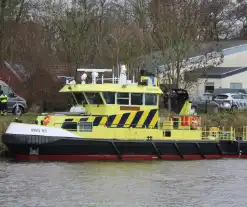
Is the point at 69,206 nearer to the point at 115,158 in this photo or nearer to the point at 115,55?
the point at 115,158

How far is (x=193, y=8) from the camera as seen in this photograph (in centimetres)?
4644

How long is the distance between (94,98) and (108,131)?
1.53 m

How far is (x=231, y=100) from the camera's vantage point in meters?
50.7

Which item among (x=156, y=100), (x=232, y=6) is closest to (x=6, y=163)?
(x=156, y=100)

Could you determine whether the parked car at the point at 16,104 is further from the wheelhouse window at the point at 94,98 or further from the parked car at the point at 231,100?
the parked car at the point at 231,100

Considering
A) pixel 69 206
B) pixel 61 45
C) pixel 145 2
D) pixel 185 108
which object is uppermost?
pixel 145 2

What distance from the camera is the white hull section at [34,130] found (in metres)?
31.9

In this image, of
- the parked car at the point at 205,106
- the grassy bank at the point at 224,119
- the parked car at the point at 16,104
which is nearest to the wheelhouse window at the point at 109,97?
the grassy bank at the point at 224,119

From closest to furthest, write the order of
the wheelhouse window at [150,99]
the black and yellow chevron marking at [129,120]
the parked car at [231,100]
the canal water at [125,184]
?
the canal water at [125,184] < the black and yellow chevron marking at [129,120] < the wheelhouse window at [150,99] < the parked car at [231,100]

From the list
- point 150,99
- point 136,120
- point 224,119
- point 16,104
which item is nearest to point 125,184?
point 136,120

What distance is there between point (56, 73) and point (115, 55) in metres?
4.06

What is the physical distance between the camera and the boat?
105 feet

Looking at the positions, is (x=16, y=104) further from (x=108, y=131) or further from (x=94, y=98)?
(x=108, y=131)

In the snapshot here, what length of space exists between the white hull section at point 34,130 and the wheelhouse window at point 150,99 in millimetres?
3848
